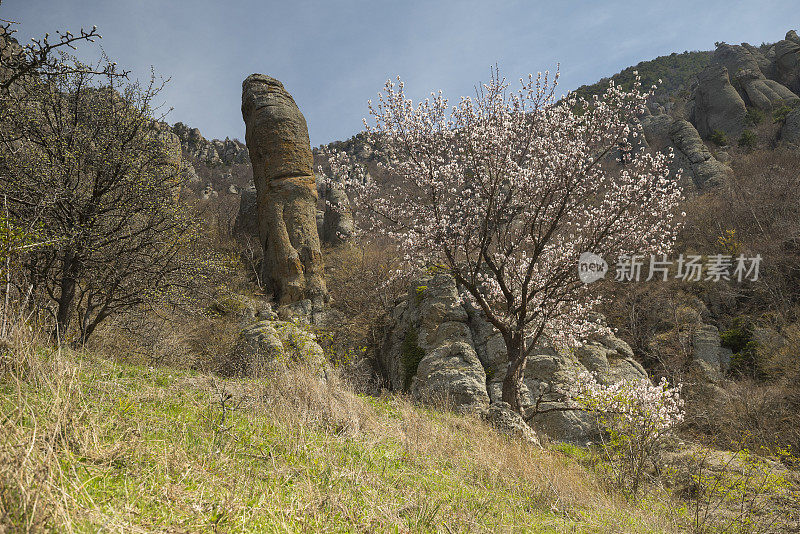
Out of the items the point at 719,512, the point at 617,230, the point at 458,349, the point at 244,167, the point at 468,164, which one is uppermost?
the point at 244,167

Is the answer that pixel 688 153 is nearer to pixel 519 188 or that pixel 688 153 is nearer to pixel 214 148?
pixel 519 188

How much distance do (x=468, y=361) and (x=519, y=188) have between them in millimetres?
5251

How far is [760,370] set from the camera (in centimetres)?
1762

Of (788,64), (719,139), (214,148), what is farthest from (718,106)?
(214,148)

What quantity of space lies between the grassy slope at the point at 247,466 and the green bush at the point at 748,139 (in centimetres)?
4655

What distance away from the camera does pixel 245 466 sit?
3.72 m

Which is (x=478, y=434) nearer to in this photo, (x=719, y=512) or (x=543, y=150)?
(x=719, y=512)

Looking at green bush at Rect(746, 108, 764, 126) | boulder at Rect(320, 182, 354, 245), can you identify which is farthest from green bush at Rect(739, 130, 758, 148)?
boulder at Rect(320, 182, 354, 245)

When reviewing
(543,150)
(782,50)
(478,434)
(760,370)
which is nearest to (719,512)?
(478,434)

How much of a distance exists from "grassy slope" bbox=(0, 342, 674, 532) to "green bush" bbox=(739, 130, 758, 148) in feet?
153

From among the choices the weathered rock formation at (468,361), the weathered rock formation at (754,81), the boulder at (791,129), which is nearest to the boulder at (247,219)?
the weathered rock formation at (468,361)

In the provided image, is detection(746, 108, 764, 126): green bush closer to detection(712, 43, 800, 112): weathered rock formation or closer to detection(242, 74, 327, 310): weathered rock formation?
detection(712, 43, 800, 112): weathered rock formation

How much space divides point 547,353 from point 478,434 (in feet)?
18.7

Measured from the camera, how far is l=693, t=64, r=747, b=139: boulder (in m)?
43.4
